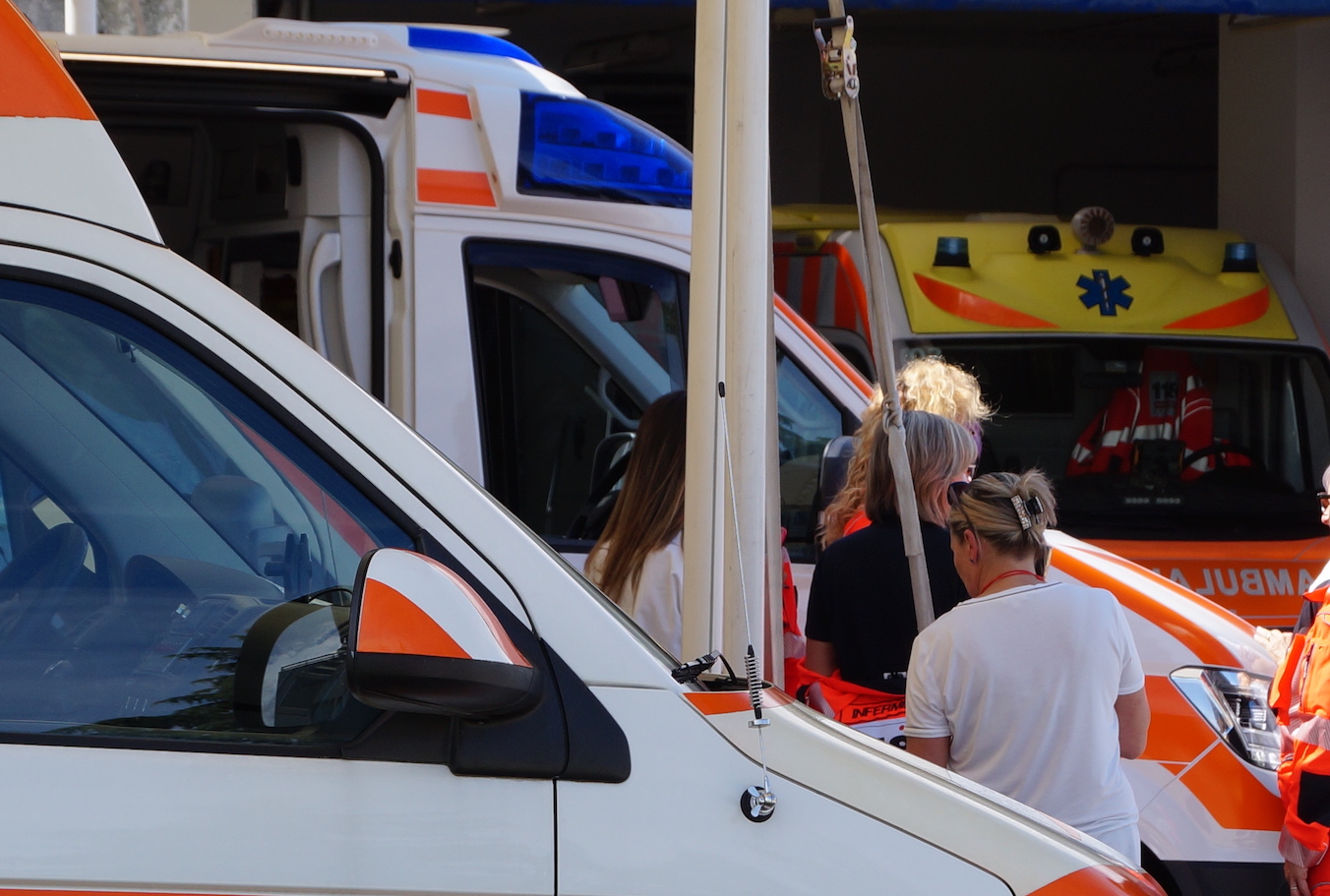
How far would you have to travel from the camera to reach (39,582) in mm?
1759

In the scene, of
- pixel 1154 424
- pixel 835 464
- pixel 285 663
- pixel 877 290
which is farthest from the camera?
pixel 1154 424

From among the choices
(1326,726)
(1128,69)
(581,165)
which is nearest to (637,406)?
(581,165)

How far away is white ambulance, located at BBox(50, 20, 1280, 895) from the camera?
12.5ft

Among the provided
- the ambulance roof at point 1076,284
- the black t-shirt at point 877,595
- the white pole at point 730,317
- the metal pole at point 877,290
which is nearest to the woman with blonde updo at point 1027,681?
the metal pole at point 877,290

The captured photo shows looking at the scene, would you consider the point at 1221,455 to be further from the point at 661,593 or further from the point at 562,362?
the point at 661,593

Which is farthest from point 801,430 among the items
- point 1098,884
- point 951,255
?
point 951,255

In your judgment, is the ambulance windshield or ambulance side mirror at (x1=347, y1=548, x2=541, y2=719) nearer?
ambulance side mirror at (x1=347, y1=548, x2=541, y2=719)

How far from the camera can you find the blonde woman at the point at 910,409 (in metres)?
3.42

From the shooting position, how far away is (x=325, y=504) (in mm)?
1767

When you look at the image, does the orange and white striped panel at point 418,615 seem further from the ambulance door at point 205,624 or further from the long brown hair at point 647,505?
the long brown hair at point 647,505

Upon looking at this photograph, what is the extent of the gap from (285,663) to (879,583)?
1659 millimetres

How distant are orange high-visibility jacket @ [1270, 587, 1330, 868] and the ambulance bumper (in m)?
0.08

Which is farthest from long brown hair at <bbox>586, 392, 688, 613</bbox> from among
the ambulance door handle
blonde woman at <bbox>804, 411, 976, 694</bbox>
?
the ambulance door handle

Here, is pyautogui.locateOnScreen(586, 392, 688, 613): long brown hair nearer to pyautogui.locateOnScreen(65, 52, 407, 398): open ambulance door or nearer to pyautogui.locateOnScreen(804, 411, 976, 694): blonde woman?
pyautogui.locateOnScreen(804, 411, 976, 694): blonde woman
